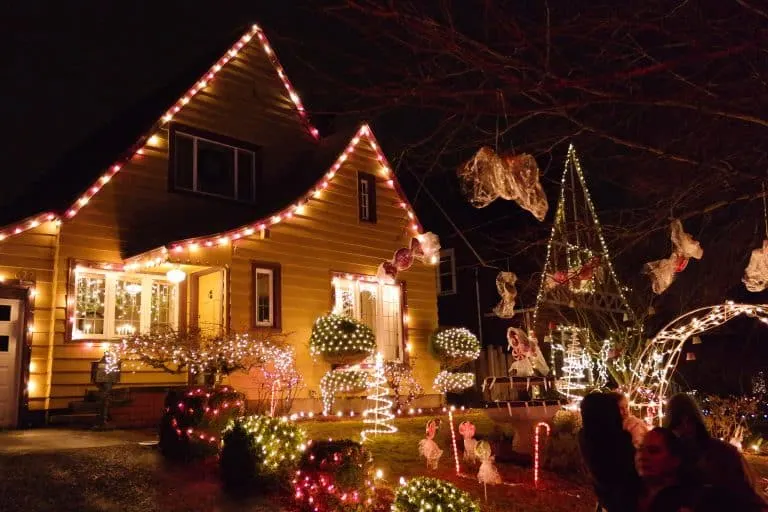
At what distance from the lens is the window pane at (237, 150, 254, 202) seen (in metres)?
14.8

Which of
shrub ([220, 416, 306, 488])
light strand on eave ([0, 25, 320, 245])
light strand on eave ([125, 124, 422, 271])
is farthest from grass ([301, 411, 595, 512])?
light strand on eave ([0, 25, 320, 245])

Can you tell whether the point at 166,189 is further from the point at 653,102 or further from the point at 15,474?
the point at 653,102

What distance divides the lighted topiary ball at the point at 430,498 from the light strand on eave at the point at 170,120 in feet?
20.0

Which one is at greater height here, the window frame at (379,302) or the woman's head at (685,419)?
the window frame at (379,302)

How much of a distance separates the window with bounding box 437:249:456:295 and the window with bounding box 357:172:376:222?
8.80 metres

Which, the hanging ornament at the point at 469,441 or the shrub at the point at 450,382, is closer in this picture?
the hanging ornament at the point at 469,441

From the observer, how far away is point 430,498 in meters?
5.97

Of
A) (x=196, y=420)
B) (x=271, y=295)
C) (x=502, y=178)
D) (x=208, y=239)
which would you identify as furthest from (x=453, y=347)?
(x=502, y=178)

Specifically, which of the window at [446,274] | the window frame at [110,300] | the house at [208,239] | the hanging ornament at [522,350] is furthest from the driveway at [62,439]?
the window at [446,274]

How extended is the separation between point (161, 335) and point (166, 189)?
11.0 feet

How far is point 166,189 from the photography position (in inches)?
527

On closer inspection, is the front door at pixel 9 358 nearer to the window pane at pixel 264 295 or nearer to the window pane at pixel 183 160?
the window pane at pixel 183 160

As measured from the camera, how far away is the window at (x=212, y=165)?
45.2 feet

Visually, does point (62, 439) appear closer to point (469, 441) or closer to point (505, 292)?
point (469, 441)
